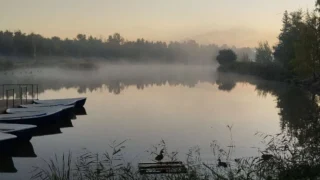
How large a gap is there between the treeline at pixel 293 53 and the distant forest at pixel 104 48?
52.1 feet

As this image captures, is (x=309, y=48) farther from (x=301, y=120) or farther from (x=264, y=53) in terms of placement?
(x=264, y=53)

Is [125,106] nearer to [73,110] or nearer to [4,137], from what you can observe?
[73,110]

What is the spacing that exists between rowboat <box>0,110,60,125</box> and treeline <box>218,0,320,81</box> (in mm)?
17851

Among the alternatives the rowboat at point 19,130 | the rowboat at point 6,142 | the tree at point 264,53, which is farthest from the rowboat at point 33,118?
the tree at point 264,53

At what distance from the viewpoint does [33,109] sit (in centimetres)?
1861

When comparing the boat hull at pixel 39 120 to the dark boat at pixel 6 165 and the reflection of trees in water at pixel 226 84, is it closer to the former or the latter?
the dark boat at pixel 6 165

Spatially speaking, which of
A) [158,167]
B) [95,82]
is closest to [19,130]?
[158,167]

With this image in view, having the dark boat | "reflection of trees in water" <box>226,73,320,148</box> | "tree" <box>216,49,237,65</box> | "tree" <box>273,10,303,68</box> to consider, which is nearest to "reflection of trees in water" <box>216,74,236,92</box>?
"tree" <box>273,10,303,68</box>

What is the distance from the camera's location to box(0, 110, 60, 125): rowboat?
51.6 ft

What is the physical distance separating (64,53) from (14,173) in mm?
92971

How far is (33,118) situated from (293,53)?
115 feet

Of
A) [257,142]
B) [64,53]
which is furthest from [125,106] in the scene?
[64,53]

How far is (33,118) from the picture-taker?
16.4m

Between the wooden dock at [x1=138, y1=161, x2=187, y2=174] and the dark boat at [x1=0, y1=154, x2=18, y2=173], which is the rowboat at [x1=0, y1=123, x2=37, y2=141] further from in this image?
the wooden dock at [x1=138, y1=161, x2=187, y2=174]
